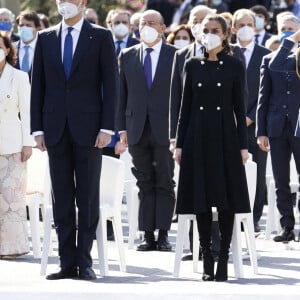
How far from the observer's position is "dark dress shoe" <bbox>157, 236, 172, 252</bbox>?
13.5m

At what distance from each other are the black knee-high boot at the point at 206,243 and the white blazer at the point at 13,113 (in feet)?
7.31

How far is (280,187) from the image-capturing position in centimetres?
1439

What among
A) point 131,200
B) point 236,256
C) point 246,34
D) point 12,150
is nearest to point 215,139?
point 236,256

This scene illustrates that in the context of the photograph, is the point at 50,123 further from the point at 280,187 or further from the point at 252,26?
the point at 252,26

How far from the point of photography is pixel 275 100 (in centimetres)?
1425

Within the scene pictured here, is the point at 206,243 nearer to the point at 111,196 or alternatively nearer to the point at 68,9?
the point at 111,196

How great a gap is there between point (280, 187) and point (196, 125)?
136 inches

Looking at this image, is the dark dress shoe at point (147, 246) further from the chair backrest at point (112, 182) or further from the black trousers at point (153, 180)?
the chair backrest at point (112, 182)

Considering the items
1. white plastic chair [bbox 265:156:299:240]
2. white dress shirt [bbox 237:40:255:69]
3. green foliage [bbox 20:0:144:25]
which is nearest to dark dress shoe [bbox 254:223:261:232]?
white plastic chair [bbox 265:156:299:240]

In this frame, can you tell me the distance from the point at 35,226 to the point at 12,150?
821mm

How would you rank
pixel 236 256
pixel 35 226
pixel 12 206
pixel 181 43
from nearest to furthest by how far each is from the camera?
pixel 236 256
pixel 12 206
pixel 35 226
pixel 181 43

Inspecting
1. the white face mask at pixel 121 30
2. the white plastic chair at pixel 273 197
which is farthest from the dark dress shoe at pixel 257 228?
the white face mask at pixel 121 30

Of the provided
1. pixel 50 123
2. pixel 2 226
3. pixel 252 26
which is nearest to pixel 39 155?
pixel 2 226

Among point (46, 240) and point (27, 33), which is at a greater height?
point (27, 33)
